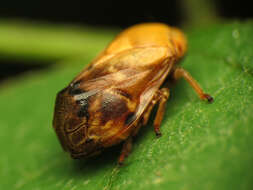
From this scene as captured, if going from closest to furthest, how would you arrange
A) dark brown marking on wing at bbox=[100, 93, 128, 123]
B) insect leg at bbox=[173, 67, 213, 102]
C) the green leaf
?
the green leaf → dark brown marking on wing at bbox=[100, 93, 128, 123] → insect leg at bbox=[173, 67, 213, 102]

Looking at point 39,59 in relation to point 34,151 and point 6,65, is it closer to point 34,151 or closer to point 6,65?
point 6,65

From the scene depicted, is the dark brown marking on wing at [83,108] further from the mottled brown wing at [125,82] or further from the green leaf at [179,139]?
the green leaf at [179,139]

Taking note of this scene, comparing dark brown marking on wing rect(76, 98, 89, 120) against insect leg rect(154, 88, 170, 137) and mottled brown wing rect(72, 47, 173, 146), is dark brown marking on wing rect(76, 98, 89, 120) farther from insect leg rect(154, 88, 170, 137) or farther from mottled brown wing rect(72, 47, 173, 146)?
insect leg rect(154, 88, 170, 137)

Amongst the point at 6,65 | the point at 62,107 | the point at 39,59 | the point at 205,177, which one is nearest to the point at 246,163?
the point at 205,177

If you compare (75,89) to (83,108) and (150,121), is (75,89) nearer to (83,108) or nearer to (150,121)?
(83,108)

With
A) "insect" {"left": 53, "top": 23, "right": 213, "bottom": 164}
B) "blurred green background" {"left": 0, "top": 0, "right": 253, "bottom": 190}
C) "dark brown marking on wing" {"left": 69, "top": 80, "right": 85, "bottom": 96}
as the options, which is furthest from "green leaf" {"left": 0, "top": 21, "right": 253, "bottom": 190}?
"dark brown marking on wing" {"left": 69, "top": 80, "right": 85, "bottom": 96}

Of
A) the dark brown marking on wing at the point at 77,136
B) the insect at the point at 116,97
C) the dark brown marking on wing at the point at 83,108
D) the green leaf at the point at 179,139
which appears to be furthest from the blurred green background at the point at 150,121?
Result: the dark brown marking on wing at the point at 83,108

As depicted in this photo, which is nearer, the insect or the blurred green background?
the blurred green background
